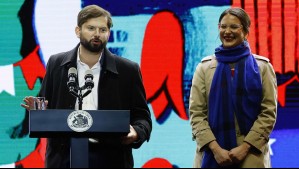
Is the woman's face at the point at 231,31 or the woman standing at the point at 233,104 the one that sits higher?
the woman's face at the point at 231,31

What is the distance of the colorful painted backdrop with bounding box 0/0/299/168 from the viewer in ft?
20.5

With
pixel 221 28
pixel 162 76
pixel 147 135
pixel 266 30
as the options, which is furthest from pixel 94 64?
pixel 266 30

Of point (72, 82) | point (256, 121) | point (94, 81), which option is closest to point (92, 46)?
point (94, 81)

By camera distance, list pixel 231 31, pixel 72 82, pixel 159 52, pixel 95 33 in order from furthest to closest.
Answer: pixel 159 52 < pixel 231 31 < pixel 95 33 < pixel 72 82

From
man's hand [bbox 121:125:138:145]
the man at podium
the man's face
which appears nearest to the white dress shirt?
the man at podium

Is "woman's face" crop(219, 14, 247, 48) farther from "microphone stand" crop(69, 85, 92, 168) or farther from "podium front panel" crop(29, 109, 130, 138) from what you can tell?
"microphone stand" crop(69, 85, 92, 168)

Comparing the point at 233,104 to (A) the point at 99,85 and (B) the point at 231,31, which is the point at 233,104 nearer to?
(B) the point at 231,31

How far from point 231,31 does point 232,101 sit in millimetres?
463

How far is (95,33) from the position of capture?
463 centimetres

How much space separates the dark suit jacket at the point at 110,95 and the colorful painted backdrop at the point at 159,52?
Answer: 1.50 metres

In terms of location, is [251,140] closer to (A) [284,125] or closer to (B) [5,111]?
(A) [284,125]

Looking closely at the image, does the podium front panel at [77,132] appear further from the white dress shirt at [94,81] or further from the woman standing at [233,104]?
the woman standing at [233,104]

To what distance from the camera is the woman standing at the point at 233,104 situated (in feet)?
15.7

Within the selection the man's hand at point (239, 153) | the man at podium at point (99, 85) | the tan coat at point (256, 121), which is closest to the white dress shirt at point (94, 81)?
the man at podium at point (99, 85)
